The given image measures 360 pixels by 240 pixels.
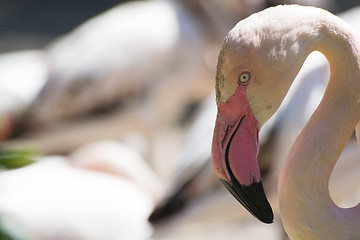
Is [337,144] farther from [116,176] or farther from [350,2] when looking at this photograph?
[350,2]

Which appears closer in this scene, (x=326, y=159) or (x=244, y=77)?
(x=244, y=77)

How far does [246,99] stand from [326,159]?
0.25m

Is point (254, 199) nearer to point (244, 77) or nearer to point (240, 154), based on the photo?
point (240, 154)

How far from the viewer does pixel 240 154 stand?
167 centimetres

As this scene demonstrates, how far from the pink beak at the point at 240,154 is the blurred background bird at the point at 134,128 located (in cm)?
145

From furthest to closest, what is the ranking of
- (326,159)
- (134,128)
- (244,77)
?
1. (134,128)
2. (326,159)
3. (244,77)

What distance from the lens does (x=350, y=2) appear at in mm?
9242

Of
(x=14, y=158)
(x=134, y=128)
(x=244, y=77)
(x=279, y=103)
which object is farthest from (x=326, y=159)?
(x=134, y=128)

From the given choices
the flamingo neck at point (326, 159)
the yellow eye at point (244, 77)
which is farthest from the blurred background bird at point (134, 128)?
the yellow eye at point (244, 77)

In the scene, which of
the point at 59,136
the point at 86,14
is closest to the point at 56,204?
the point at 59,136

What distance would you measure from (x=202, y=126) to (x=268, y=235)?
135 cm

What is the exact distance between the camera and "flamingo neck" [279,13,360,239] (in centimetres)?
171

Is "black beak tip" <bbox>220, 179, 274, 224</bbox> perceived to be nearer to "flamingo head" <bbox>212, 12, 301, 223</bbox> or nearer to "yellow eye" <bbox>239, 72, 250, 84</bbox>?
"flamingo head" <bbox>212, 12, 301, 223</bbox>

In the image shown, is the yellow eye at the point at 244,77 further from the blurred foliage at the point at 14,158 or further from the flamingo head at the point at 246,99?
the blurred foliage at the point at 14,158
